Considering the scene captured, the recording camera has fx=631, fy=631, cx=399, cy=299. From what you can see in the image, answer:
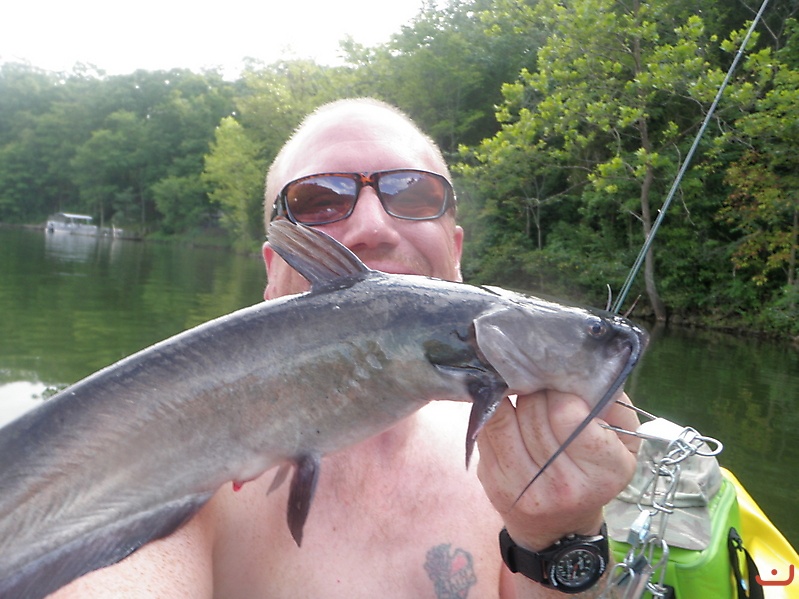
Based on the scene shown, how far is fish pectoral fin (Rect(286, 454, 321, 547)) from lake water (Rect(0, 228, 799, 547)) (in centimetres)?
554

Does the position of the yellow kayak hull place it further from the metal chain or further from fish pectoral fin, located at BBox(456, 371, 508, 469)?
fish pectoral fin, located at BBox(456, 371, 508, 469)

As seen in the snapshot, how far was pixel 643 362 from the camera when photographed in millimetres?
12148

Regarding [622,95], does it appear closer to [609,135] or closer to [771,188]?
[609,135]

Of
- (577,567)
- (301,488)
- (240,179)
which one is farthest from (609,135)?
(240,179)

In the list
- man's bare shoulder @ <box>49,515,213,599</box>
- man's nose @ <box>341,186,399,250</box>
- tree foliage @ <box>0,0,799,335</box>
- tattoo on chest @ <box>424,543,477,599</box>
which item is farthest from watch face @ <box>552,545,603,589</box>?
tree foliage @ <box>0,0,799,335</box>

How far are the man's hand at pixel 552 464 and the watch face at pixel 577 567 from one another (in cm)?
6

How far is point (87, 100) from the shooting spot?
6706 centimetres

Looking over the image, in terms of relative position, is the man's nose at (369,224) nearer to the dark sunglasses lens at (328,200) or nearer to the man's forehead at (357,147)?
the dark sunglasses lens at (328,200)

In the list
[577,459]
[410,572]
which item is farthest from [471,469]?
[577,459]

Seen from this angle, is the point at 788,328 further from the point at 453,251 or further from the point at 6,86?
the point at 6,86

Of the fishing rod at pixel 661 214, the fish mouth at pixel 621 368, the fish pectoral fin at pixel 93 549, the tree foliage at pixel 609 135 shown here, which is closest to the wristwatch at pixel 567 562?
the fish mouth at pixel 621 368

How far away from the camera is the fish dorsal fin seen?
1581 millimetres

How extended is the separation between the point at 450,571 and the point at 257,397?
107 cm

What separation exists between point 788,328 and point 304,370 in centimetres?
1632
